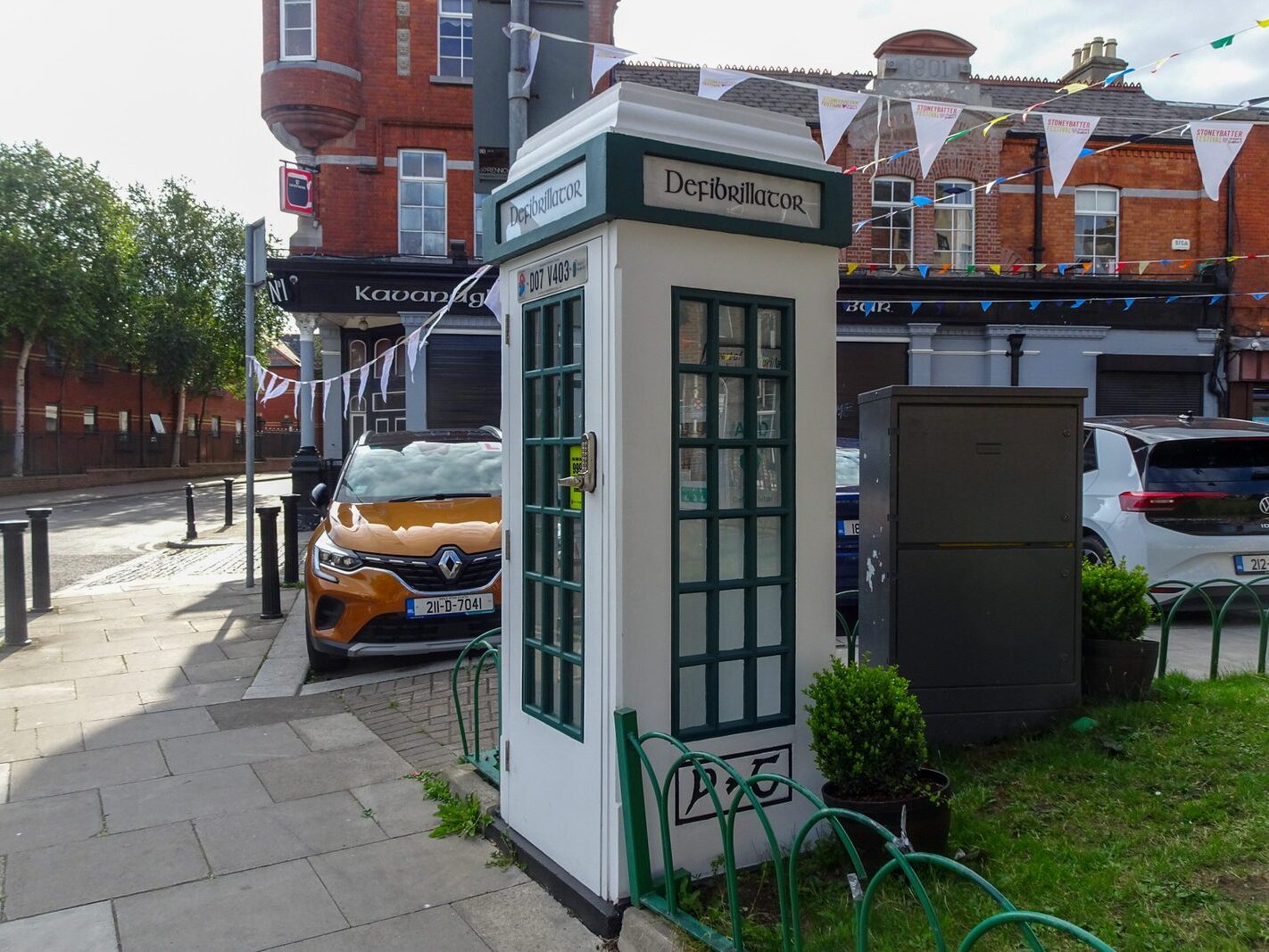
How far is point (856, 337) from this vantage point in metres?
20.0

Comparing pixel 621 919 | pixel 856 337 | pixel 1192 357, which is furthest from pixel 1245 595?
pixel 1192 357

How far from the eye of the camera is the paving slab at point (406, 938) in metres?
3.32

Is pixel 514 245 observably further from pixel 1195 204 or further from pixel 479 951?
pixel 1195 204

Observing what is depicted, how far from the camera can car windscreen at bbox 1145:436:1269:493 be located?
7559 mm

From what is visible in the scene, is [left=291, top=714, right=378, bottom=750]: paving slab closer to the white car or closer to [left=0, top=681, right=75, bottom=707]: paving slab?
[left=0, top=681, right=75, bottom=707]: paving slab

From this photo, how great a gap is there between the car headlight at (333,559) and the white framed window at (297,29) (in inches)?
600

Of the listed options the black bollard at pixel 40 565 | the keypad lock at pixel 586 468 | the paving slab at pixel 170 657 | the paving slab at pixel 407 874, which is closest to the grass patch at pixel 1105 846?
the paving slab at pixel 407 874

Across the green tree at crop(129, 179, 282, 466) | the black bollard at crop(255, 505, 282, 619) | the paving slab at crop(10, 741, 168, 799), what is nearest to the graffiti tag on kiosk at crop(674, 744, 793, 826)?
the paving slab at crop(10, 741, 168, 799)

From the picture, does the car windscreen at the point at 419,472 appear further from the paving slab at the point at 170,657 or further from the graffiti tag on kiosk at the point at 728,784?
the graffiti tag on kiosk at the point at 728,784

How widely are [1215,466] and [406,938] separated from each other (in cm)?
699

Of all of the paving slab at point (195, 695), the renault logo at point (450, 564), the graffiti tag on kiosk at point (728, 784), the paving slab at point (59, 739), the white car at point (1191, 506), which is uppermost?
the white car at point (1191, 506)

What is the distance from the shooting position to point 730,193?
3.39 meters

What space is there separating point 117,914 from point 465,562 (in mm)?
3679

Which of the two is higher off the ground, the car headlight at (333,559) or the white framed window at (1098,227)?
the white framed window at (1098,227)
